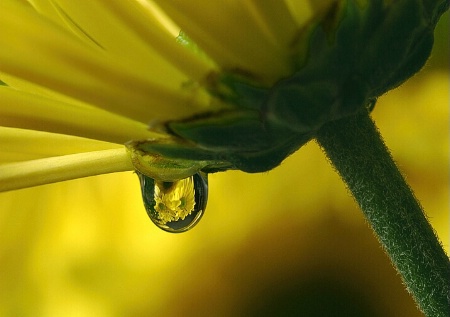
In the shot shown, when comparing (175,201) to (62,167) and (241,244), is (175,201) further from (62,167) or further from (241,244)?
(241,244)

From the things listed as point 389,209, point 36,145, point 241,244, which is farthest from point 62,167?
point 241,244

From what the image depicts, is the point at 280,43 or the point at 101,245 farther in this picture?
the point at 101,245

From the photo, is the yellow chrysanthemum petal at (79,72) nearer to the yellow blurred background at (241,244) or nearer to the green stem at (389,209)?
the green stem at (389,209)

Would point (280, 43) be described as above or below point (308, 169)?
below

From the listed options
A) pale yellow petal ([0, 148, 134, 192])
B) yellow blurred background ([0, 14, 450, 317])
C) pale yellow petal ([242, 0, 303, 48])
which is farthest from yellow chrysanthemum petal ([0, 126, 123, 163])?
yellow blurred background ([0, 14, 450, 317])

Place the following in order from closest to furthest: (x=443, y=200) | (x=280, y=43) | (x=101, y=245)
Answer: (x=280, y=43) → (x=443, y=200) → (x=101, y=245)

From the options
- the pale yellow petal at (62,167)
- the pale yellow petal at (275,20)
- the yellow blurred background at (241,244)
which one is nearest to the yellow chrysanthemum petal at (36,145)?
the pale yellow petal at (62,167)

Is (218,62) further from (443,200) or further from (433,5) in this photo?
(443,200)

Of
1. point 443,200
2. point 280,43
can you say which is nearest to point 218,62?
point 280,43
